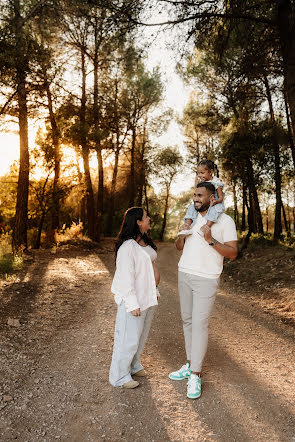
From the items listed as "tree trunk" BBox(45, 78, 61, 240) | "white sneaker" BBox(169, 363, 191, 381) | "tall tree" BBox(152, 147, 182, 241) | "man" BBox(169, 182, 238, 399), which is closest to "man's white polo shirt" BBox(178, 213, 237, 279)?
"man" BBox(169, 182, 238, 399)

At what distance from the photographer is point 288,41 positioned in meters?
6.71

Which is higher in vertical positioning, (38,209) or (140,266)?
(38,209)

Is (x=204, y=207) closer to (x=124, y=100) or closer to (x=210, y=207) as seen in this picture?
(x=210, y=207)

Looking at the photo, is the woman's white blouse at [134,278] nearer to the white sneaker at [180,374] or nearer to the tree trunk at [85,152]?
the white sneaker at [180,374]

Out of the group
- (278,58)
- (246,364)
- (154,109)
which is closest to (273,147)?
(278,58)

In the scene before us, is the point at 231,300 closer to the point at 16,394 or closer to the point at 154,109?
the point at 16,394

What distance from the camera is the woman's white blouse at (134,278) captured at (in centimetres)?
353

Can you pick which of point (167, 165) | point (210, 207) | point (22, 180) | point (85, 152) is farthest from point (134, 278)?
point (167, 165)

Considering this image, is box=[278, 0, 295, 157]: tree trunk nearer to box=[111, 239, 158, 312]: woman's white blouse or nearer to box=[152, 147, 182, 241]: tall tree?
box=[111, 239, 158, 312]: woman's white blouse

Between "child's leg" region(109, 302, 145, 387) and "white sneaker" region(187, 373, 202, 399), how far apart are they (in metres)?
0.60

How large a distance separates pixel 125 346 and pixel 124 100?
23.3 m

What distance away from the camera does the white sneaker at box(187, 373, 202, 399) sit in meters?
3.40

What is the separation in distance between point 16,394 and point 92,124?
16.4m

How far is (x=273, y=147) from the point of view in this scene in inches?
545
